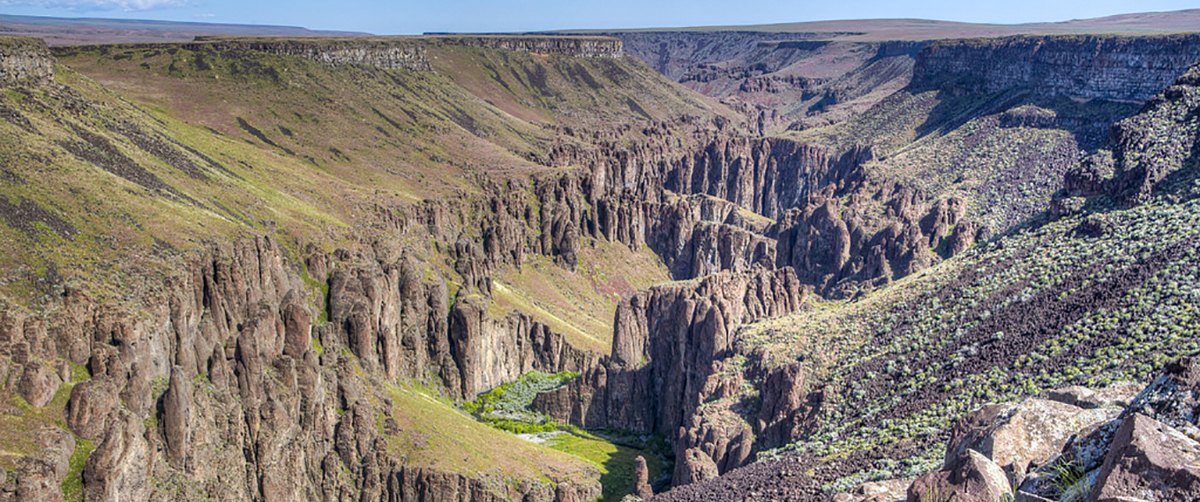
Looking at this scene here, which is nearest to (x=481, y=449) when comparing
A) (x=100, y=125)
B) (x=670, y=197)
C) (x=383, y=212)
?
(x=383, y=212)

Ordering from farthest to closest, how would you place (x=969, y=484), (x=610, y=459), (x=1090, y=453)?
(x=610, y=459), (x=969, y=484), (x=1090, y=453)

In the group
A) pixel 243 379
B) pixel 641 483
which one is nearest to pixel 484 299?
pixel 243 379

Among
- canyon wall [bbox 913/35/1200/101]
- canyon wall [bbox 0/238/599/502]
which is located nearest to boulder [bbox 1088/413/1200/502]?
canyon wall [bbox 0/238/599/502]

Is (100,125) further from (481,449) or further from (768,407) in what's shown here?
(768,407)

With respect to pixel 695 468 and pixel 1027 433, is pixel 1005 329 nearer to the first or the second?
pixel 695 468

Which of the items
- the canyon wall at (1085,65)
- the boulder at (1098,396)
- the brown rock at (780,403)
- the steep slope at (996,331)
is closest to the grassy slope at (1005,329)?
the steep slope at (996,331)

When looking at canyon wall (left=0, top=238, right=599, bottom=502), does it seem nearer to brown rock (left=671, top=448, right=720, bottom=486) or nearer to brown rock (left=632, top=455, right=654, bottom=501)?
brown rock (left=632, top=455, right=654, bottom=501)
